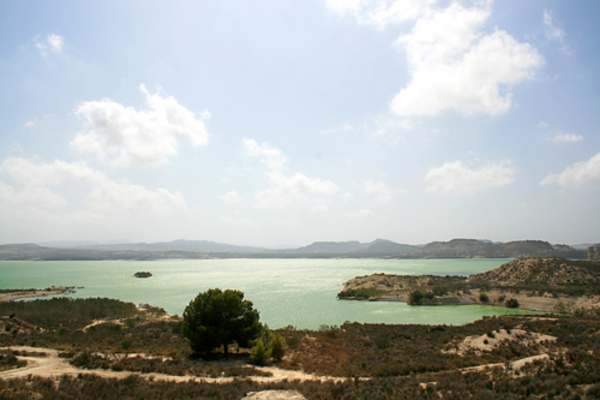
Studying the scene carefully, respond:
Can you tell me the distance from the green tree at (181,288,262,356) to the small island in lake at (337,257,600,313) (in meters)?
A: 48.4

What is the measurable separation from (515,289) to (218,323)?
63.6 meters

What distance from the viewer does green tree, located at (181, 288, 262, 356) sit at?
73.7 ft

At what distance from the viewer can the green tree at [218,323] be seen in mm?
22453

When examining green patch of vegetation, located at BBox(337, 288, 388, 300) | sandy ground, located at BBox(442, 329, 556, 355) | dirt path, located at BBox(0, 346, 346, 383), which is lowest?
green patch of vegetation, located at BBox(337, 288, 388, 300)

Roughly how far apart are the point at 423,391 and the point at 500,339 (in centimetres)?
1607

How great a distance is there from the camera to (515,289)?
6219 cm

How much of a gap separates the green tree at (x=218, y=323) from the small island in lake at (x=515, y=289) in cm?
4845

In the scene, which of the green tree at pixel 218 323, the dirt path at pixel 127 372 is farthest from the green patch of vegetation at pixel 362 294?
the dirt path at pixel 127 372

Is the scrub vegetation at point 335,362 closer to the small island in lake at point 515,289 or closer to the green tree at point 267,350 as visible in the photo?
the green tree at point 267,350

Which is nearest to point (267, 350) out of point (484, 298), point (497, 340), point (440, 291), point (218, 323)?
point (218, 323)

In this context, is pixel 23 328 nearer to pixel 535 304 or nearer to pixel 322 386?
pixel 322 386

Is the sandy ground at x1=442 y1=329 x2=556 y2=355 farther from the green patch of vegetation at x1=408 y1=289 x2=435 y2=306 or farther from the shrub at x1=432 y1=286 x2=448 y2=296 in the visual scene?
the shrub at x1=432 y1=286 x2=448 y2=296

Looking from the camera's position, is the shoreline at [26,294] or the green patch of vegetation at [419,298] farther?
the shoreline at [26,294]

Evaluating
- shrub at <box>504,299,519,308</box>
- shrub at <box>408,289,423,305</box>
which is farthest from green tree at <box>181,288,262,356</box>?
shrub at <box>504,299,519,308</box>
